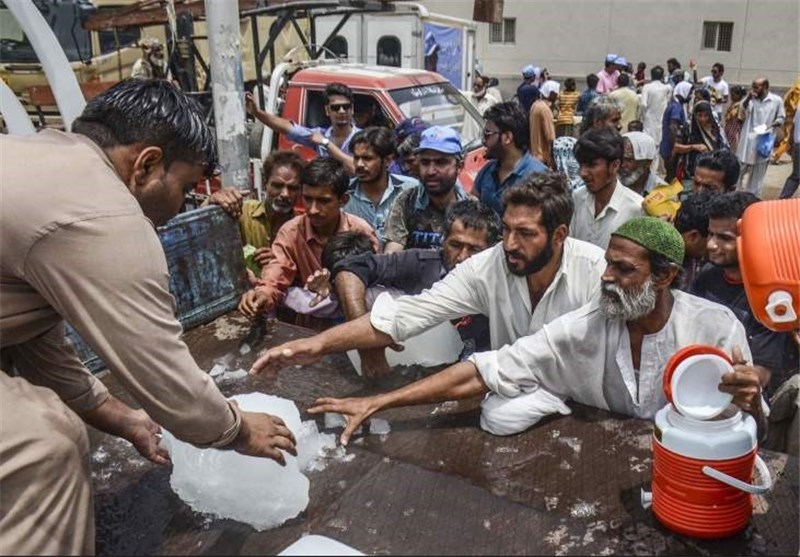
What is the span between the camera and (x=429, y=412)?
235cm

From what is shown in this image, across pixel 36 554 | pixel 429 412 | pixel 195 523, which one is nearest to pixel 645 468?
pixel 429 412

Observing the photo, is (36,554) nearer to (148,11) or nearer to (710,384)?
(710,384)

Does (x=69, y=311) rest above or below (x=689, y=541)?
above

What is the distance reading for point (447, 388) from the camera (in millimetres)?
2303

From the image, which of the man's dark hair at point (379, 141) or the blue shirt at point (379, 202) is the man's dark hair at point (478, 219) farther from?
the man's dark hair at point (379, 141)

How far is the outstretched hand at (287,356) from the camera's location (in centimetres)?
243

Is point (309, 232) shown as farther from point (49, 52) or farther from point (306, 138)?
point (306, 138)

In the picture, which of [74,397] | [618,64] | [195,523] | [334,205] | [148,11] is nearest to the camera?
[195,523]

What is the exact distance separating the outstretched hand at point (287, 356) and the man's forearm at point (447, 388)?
0.39 metres

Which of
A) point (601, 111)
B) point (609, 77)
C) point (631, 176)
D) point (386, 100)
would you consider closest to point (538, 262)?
point (631, 176)

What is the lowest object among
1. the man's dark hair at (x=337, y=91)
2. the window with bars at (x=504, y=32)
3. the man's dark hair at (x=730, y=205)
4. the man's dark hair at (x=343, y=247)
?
the man's dark hair at (x=343, y=247)

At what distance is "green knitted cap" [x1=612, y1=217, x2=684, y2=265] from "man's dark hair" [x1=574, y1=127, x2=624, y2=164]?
1644 mm

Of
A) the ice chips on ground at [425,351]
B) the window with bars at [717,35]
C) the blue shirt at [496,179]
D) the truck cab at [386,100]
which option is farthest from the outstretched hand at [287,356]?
the window with bars at [717,35]

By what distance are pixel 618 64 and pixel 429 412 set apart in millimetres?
11324
